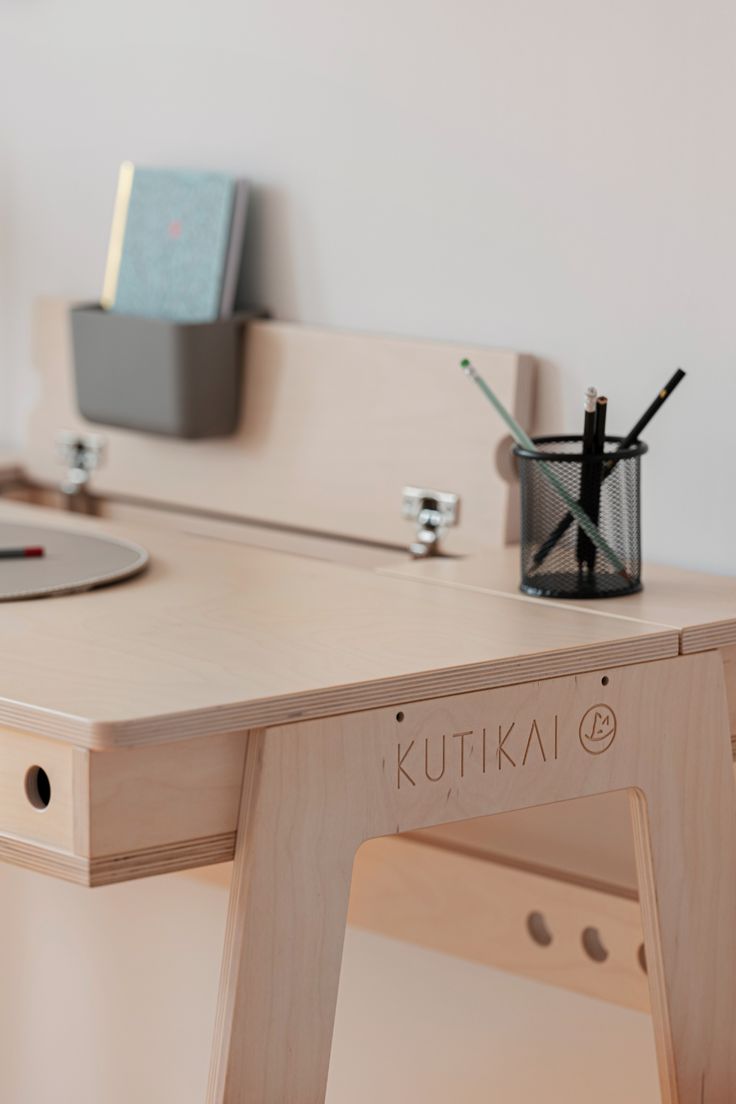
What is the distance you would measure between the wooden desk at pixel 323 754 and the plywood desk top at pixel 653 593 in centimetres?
2

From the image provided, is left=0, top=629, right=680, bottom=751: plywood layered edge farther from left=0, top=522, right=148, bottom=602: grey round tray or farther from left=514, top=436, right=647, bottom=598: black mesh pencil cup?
left=0, top=522, right=148, bottom=602: grey round tray

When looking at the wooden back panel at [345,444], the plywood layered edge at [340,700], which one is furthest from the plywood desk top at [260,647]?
the wooden back panel at [345,444]

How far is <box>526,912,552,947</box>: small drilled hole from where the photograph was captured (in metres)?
1.56

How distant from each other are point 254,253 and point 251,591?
54 cm

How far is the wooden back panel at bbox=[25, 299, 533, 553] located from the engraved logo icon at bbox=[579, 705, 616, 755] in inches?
14.9

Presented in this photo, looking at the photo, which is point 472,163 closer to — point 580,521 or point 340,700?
point 580,521

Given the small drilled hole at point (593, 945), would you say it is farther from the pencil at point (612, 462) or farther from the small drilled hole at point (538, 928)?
the pencil at point (612, 462)

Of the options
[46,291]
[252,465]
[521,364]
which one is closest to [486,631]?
[521,364]

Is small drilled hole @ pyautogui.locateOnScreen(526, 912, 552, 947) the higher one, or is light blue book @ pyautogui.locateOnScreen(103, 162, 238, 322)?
light blue book @ pyautogui.locateOnScreen(103, 162, 238, 322)

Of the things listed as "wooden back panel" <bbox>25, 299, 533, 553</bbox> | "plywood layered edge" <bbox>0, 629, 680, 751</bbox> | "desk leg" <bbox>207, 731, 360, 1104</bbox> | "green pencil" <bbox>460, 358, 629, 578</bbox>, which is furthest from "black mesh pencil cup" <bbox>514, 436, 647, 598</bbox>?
"desk leg" <bbox>207, 731, 360, 1104</bbox>

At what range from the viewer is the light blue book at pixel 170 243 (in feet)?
5.58

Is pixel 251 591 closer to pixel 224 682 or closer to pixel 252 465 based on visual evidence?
pixel 224 682

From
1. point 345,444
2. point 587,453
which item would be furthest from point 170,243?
point 587,453

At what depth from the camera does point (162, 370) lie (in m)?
1.70
